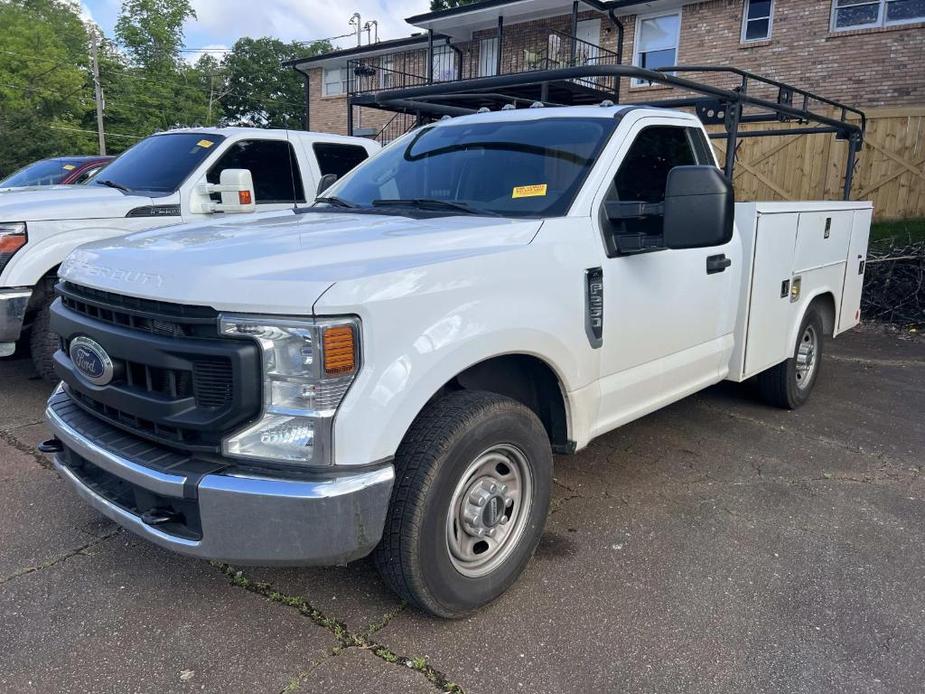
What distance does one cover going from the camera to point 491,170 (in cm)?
364

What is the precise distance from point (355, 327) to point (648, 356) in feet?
6.07

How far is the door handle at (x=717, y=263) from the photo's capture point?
3.97 m

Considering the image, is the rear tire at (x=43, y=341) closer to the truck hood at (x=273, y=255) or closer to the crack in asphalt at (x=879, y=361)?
the truck hood at (x=273, y=255)

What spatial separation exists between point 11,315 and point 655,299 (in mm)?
4363

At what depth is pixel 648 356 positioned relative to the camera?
11.9 ft

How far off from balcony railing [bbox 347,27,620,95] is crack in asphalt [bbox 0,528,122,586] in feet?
53.2

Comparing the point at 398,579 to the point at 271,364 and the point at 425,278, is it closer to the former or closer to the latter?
the point at 271,364

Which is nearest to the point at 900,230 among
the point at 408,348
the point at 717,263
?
the point at 717,263

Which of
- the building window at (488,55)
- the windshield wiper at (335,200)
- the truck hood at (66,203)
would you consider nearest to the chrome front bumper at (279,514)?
the windshield wiper at (335,200)

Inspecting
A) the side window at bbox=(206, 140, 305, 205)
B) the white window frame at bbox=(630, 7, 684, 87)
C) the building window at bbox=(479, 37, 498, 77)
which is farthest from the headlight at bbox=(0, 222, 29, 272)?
the building window at bbox=(479, 37, 498, 77)

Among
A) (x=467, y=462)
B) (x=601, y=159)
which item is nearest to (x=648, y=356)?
(x=601, y=159)

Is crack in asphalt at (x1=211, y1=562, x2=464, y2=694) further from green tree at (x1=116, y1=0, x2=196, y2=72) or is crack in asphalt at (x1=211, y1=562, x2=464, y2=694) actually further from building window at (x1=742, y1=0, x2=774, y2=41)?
green tree at (x1=116, y1=0, x2=196, y2=72)

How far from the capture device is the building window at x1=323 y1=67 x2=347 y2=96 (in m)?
26.5

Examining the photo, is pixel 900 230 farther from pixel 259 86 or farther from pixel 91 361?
pixel 259 86
